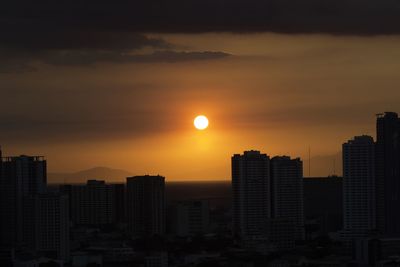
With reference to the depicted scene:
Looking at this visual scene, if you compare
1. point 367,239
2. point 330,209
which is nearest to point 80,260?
point 367,239

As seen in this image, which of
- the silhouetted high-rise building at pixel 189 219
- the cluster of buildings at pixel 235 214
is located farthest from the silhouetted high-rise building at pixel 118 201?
the silhouetted high-rise building at pixel 189 219

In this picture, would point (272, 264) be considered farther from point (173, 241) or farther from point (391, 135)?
point (391, 135)

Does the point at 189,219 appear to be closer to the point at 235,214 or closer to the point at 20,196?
the point at 235,214

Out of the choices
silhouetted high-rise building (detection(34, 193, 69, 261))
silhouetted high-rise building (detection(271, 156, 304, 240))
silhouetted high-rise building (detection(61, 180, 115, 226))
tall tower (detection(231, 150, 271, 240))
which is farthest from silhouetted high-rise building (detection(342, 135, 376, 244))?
silhouetted high-rise building (detection(61, 180, 115, 226))

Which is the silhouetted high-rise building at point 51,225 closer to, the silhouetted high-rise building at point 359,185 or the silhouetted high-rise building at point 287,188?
the silhouetted high-rise building at point 359,185

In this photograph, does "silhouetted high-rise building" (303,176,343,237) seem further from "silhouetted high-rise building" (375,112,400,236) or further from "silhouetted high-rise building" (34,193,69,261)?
"silhouetted high-rise building" (34,193,69,261)

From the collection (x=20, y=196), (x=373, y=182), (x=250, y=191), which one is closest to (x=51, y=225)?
(x=20, y=196)

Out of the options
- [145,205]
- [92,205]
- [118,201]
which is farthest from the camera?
[92,205]
